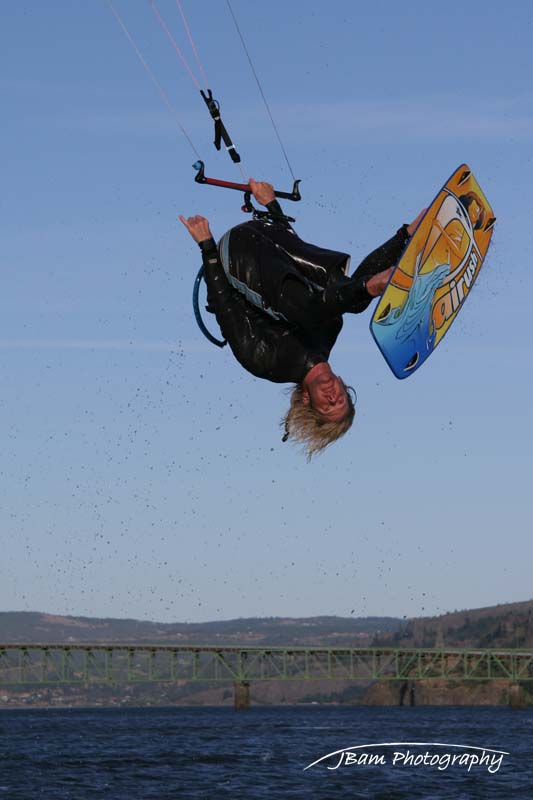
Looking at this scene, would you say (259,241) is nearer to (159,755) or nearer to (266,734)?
(159,755)

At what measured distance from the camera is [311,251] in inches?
437

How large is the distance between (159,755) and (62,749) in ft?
49.1

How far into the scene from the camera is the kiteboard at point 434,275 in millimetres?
10000

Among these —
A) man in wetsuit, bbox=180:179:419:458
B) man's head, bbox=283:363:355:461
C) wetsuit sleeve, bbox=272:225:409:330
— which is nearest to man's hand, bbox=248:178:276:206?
man in wetsuit, bbox=180:179:419:458

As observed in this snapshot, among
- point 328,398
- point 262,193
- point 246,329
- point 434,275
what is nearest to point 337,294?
point 434,275

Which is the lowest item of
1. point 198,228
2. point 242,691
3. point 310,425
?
point 242,691

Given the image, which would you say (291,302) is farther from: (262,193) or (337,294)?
(262,193)

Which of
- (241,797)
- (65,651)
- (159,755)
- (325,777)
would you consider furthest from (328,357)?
(65,651)

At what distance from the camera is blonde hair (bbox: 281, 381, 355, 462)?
11086 millimetres

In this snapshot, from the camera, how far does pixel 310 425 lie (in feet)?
36.6

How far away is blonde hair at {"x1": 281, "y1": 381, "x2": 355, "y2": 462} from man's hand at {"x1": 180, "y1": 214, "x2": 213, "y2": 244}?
1.66m

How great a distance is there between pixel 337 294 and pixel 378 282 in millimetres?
448

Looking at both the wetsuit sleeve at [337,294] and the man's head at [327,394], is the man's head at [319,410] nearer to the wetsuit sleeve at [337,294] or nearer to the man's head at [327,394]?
the man's head at [327,394]

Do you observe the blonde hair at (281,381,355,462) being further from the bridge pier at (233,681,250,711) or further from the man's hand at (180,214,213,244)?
the bridge pier at (233,681,250,711)
